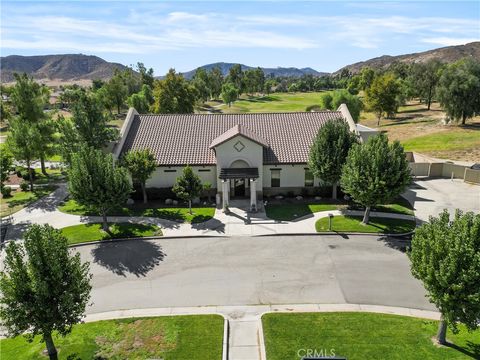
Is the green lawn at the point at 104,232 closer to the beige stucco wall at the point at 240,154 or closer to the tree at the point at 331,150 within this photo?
the beige stucco wall at the point at 240,154

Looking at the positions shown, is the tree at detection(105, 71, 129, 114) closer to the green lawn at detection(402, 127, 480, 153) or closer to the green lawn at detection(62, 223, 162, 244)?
the green lawn at detection(402, 127, 480, 153)

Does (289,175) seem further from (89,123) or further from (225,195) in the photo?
(89,123)

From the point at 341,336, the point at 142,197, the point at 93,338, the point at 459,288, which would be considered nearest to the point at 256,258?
the point at 341,336

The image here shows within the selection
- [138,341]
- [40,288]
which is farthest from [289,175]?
[40,288]

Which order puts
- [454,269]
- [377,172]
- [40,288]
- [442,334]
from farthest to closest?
[377,172], [442,334], [454,269], [40,288]

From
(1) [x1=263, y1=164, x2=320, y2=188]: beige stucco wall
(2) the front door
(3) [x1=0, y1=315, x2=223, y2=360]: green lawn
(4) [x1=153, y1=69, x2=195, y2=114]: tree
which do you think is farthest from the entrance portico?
(4) [x1=153, y1=69, x2=195, y2=114]: tree

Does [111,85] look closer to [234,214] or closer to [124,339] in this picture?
[234,214]
